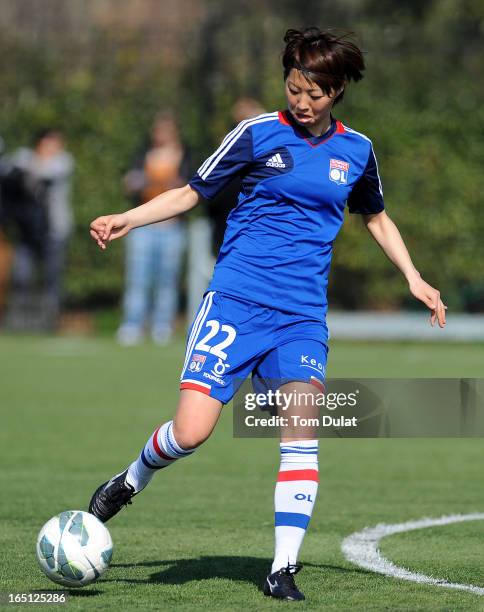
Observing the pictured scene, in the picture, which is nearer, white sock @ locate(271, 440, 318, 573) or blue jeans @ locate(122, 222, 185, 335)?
white sock @ locate(271, 440, 318, 573)

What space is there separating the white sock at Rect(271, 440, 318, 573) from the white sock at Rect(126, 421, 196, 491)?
15.8 inches

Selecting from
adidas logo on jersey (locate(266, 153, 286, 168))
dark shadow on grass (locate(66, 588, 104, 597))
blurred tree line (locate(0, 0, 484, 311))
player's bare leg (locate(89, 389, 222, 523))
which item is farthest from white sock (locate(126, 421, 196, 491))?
blurred tree line (locate(0, 0, 484, 311))

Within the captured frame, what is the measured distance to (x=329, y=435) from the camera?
559 cm

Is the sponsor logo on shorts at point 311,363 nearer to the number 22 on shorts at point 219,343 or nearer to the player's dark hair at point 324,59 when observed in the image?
the number 22 on shorts at point 219,343

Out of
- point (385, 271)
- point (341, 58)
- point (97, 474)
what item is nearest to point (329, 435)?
point (341, 58)

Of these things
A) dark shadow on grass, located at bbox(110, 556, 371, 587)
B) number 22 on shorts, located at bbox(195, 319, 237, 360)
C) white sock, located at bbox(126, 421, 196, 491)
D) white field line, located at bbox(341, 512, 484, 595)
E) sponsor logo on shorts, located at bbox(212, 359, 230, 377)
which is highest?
number 22 on shorts, located at bbox(195, 319, 237, 360)

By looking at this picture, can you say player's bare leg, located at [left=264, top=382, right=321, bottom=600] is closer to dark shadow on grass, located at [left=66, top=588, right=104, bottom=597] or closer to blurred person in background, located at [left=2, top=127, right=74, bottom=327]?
→ dark shadow on grass, located at [left=66, top=588, right=104, bottom=597]

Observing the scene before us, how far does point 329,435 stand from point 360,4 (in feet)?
71.1

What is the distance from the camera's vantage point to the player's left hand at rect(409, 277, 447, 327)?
225 inches

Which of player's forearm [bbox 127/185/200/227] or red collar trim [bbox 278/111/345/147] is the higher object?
red collar trim [bbox 278/111/345/147]

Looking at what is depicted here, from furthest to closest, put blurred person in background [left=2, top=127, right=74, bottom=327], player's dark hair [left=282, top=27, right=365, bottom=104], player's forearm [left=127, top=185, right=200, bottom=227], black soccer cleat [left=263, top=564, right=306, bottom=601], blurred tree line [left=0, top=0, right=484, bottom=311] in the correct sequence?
blurred tree line [left=0, top=0, right=484, bottom=311]
blurred person in background [left=2, top=127, right=74, bottom=327]
player's forearm [left=127, top=185, right=200, bottom=227]
player's dark hair [left=282, top=27, right=365, bottom=104]
black soccer cleat [left=263, top=564, right=306, bottom=601]

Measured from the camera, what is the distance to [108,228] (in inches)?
211

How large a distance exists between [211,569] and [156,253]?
12.6m

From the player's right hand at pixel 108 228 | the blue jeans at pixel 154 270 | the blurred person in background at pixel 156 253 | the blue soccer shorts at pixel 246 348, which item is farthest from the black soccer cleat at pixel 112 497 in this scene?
the blue jeans at pixel 154 270
